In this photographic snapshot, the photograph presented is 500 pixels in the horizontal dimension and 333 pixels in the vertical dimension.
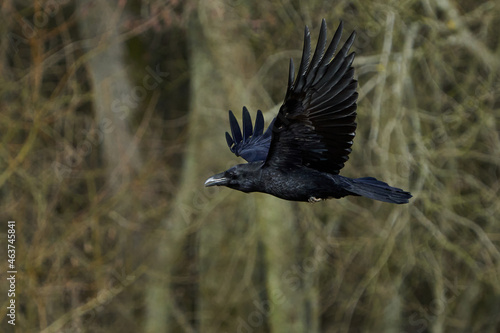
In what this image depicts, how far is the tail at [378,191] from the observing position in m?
5.55

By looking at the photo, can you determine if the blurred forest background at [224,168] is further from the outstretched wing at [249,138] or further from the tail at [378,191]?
the tail at [378,191]

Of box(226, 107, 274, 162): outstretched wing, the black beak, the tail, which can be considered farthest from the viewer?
box(226, 107, 274, 162): outstretched wing

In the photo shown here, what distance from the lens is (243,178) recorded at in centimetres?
587

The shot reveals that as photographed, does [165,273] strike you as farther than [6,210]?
Yes

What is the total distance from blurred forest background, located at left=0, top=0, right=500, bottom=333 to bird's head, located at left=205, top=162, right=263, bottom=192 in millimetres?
2960

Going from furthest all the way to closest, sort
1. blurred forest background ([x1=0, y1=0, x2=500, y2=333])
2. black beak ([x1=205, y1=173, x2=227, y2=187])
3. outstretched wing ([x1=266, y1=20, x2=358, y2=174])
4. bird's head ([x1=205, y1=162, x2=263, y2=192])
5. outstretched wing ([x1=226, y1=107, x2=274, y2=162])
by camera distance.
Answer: blurred forest background ([x1=0, y1=0, x2=500, y2=333]) → outstretched wing ([x1=226, y1=107, x2=274, y2=162]) → black beak ([x1=205, y1=173, x2=227, y2=187]) → bird's head ([x1=205, y1=162, x2=263, y2=192]) → outstretched wing ([x1=266, y1=20, x2=358, y2=174])

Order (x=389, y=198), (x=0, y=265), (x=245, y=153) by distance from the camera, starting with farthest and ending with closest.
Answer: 1. (x=0, y=265)
2. (x=245, y=153)
3. (x=389, y=198)

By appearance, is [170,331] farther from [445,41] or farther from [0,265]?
[445,41]

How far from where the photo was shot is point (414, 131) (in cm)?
915

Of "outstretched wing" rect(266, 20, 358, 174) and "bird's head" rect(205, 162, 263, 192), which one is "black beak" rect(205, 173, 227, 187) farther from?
"outstretched wing" rect(266, 20, 358, 174)

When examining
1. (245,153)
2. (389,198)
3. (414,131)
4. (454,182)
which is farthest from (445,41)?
(389,198)

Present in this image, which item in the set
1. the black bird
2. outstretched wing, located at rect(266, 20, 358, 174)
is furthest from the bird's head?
outstretched wing, located at rect(266, 20, 358, 174)

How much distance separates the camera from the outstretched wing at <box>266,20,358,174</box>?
16.8ft

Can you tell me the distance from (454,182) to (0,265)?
15.9ft
